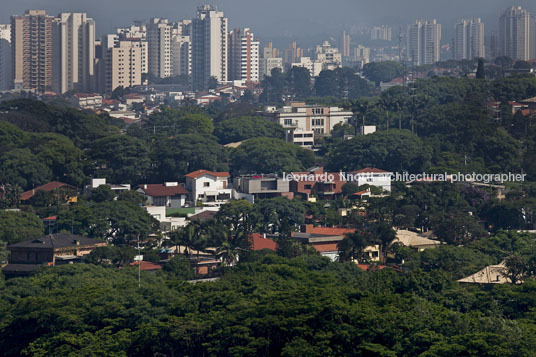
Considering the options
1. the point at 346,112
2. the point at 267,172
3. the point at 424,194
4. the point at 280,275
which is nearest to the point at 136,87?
the point at 346,112

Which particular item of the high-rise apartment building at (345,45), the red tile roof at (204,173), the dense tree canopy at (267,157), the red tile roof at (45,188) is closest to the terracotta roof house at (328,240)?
the red tile roof at (204,173)

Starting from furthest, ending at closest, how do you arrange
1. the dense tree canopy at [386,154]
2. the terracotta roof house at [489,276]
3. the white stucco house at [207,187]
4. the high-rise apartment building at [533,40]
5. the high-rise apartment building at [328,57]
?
the high-rise apartment building at [328,57]
the high-rise apartment building at [533,40]
the dense tree canopy at [386,154]
the white stucco house at [207,187]
the terracotta roof house at [489,276]

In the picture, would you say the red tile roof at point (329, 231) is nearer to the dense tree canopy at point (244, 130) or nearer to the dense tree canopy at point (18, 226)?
the dense tree canopy at point (18, 226)

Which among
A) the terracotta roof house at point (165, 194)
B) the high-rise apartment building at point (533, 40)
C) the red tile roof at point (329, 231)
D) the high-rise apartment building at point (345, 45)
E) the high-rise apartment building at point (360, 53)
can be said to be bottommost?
the red tile roof at point (329, 231)

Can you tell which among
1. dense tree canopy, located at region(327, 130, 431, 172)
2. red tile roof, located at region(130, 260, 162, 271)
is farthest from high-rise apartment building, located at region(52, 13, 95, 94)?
red tile roof, located at region(130, 260, 162, 271)

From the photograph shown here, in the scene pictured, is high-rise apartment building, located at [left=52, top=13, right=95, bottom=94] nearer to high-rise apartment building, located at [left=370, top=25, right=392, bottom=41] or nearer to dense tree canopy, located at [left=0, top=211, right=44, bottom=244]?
dense tree canopy, located at [left=0, top=211, right=44, bottom=244]

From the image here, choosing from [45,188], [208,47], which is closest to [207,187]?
[45,188]

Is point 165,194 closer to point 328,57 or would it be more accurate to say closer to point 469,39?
point 469,39
